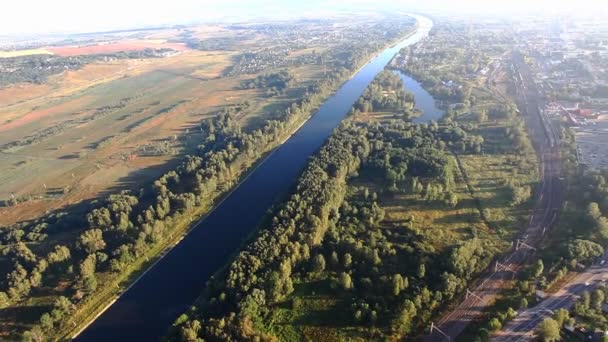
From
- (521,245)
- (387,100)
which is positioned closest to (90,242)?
(521,245)

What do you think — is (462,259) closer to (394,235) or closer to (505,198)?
(394,235)

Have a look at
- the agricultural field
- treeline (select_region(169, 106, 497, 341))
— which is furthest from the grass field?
treeline (select_region(169, 106, 497, 341))

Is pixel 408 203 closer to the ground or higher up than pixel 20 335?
higher up

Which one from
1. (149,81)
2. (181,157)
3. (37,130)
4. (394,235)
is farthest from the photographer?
(149,81)

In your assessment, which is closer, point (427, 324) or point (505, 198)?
point (427, 324)

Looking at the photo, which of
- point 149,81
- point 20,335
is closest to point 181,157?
point 20,335

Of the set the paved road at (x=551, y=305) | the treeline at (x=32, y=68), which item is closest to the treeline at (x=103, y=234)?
the paved road at (x=551, y=305)

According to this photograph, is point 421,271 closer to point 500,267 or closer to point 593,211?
point 500,267
